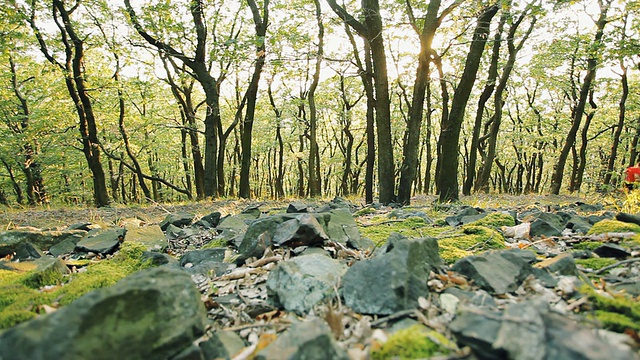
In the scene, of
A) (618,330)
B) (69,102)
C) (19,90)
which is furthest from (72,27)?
(618,330)

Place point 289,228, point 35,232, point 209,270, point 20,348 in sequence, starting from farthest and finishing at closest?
point 35,232 → point 289,228 → point 209,270 → point 20,348

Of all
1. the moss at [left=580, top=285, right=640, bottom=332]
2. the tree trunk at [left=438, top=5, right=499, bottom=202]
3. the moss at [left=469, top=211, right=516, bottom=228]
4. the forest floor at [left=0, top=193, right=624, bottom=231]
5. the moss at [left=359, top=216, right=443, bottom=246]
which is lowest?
the forest floor at [left=0, top=193, right=624, bottom=231]

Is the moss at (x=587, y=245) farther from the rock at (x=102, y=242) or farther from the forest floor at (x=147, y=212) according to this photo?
the rock at (x=102, y=242)

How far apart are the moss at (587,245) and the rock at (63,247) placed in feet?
Result: 15.6

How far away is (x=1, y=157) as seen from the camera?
21.4m

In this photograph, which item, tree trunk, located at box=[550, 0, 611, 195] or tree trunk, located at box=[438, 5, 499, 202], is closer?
tree trunk, located at box=[438, 5, 499, 202]

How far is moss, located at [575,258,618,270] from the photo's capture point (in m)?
2.12

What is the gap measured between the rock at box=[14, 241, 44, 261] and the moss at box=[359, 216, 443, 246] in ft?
10.9

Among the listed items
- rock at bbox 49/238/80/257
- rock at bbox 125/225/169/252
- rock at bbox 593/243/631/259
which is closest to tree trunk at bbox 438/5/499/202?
rock at bbox 593/243/631/259

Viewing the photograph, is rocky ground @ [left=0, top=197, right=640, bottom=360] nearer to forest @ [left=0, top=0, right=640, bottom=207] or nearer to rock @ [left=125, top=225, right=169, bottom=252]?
rock @ [left=125, top=225, right=169, bottom=252]

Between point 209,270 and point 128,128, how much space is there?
21.4m

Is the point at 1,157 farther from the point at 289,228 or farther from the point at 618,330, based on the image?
the point at 618,330

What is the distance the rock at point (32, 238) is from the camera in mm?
3375

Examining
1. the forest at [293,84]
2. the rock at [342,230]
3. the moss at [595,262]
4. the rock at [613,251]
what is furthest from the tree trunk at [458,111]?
the moss at [595,262]
